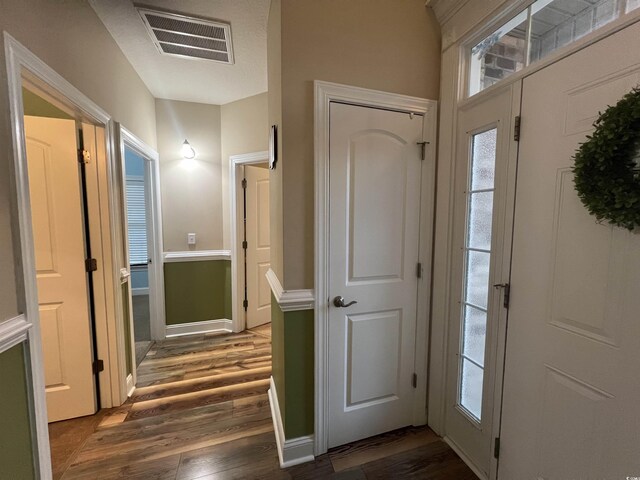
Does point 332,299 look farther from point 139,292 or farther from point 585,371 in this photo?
point 139,292

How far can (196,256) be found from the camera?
3.16 meters

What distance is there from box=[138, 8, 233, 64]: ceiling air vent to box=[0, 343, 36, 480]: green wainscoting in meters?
2.00

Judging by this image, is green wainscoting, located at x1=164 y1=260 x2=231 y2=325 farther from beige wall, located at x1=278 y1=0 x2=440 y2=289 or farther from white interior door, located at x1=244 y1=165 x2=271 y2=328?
beige wall, located at x1=278 y1=0 x2=440 y2=289

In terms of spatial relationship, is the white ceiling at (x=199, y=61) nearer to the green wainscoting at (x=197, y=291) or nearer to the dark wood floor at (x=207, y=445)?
the green wainscoting at (x=197, y=291)

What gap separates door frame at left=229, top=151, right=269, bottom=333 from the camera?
2976mm

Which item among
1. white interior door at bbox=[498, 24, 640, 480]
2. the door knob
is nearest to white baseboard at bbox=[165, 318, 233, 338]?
the door knob

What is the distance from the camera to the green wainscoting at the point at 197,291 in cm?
311

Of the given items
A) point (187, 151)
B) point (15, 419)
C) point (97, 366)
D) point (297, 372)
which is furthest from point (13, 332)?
point (187, 151)

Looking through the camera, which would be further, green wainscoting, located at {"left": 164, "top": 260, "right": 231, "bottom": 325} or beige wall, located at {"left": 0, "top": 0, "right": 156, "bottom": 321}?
green wainscoting, located at {"left": 164, "top": 260, "right": 231, "bottom": 325}

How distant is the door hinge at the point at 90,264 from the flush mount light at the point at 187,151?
5.09 feet

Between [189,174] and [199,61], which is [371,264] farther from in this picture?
[189,174]

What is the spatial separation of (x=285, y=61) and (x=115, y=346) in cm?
219

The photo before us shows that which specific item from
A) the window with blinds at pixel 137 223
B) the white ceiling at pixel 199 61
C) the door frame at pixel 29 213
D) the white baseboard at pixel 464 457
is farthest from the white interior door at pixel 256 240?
the window with blinds at pixel 137 223

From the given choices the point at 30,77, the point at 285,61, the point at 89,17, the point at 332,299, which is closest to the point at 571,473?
the point at 332,299
